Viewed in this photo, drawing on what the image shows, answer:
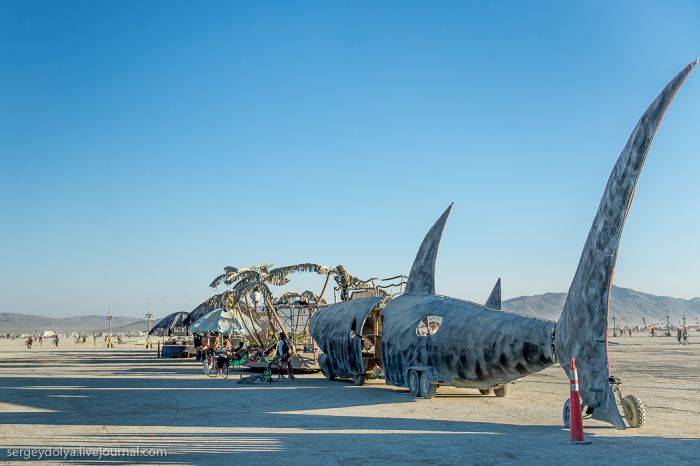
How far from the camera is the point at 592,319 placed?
11.3m

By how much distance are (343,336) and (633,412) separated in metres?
12.9

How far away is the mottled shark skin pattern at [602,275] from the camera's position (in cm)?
1077

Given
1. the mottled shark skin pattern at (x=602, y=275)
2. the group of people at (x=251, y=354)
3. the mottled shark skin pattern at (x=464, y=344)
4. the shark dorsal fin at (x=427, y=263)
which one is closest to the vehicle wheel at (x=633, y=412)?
the mottled shark skin pattern at (x=602, y=275)

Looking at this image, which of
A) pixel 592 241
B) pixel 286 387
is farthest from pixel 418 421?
pixel 286 387

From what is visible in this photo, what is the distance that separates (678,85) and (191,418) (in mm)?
10994

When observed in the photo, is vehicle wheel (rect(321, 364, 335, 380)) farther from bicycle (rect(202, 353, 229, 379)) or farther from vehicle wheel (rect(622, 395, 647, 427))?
vehicle wheel (rect(622, 395, 647, 427))

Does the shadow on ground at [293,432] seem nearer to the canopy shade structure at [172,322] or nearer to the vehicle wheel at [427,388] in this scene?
the vehicle wheel at [427,388]

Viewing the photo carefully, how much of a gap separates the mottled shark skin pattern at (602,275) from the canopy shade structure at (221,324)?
108 feet

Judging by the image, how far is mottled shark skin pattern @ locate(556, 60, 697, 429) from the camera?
35.3ft

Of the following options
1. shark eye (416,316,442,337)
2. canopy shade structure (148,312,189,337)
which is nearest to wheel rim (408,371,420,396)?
shark eye (416,316,442,337)

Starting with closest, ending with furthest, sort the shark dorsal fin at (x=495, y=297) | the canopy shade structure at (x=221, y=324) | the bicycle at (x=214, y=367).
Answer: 1. the shark dorsal fin at (x=495, y=297)
2. the bicycle at (x=214, y=367)
3. the canopy shade structure at (x=221, y=324)

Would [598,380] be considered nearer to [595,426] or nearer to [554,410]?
[595,426]

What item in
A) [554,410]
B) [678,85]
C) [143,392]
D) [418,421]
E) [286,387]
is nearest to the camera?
[678,85]

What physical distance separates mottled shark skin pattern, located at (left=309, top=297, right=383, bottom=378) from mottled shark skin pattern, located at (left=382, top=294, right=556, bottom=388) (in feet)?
7.69
